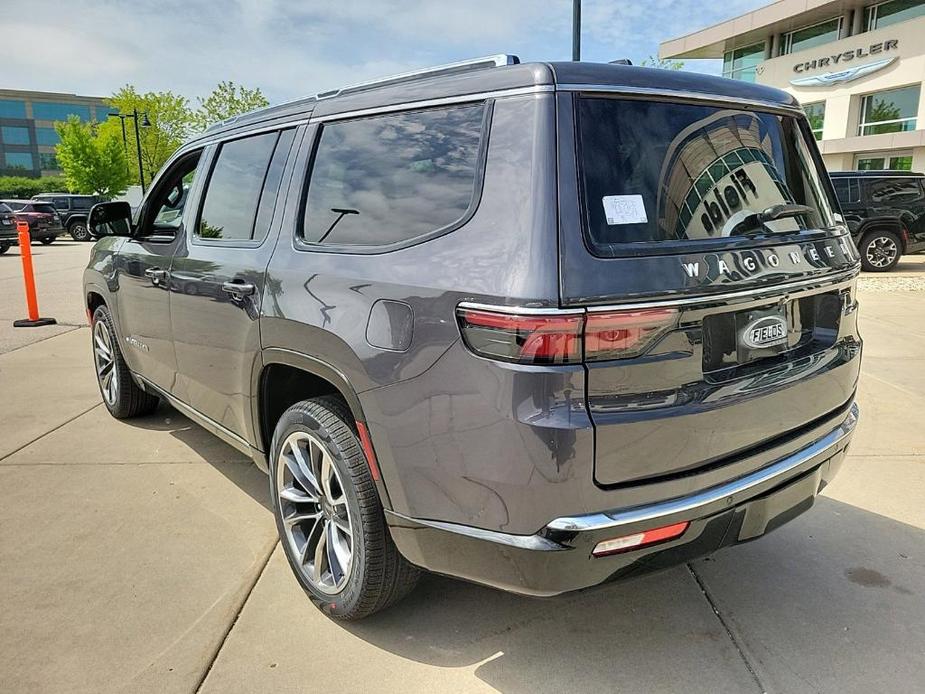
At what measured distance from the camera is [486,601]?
2814 millimetres

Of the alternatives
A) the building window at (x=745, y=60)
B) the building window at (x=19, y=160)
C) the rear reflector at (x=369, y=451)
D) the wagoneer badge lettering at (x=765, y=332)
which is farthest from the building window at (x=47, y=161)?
the wagoneer badge lettering at (x=765, y=332)

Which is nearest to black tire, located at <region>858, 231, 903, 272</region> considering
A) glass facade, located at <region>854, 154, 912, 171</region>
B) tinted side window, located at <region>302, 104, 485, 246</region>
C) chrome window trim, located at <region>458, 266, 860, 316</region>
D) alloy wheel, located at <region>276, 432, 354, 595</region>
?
chrome window trim, located at <region>458, 266, 860, 316</region>

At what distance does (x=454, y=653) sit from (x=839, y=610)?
59.2 inches

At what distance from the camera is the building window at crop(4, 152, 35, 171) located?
305 ft

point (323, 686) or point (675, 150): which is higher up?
point (675, 150)

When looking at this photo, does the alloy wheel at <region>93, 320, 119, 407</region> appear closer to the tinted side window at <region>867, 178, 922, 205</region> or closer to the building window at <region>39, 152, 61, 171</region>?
the tinted side window at <region>867, 178, 922, 205</region>

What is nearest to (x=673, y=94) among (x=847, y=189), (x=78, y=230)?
(x=847, y=189)

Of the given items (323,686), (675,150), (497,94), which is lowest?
(323,686)

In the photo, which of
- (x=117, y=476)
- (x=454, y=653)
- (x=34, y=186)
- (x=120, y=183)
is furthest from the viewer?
(x=34, y=186)

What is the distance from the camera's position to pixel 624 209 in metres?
1.99

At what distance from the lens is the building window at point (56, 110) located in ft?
310

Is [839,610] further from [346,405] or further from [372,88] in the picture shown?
[372,88]

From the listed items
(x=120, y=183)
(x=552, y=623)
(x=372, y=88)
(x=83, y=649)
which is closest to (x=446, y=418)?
(x=552, y=623)

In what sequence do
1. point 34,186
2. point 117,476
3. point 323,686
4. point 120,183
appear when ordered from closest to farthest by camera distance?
point 323,686, point 117,476, point 120,183, point 34,186
